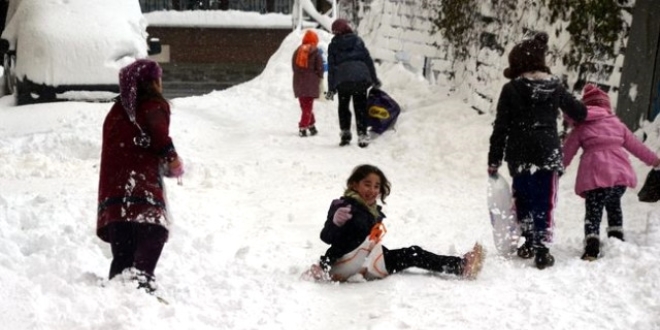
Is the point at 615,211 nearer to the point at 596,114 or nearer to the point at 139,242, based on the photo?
the point at 596,114

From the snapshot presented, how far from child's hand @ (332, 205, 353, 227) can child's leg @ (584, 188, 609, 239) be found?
161 centimetres

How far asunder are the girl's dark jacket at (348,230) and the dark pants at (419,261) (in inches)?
8.9

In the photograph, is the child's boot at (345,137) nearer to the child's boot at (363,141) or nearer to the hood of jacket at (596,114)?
the child's boot at (363,141)

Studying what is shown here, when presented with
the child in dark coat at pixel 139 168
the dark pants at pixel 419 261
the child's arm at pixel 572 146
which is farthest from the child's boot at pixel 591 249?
the child in dark coat at pixel 139 168

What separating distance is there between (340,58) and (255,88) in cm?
569

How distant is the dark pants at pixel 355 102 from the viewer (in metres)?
10.7

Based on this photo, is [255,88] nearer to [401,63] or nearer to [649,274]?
[401,63]

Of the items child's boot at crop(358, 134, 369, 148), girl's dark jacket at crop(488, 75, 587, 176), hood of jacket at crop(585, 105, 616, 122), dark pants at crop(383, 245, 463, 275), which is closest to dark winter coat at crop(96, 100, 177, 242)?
dark pants at crop(383, 245, 463, 275)

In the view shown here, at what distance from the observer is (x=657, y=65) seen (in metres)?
8.15

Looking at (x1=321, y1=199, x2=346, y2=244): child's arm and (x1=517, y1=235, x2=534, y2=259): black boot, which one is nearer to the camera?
(x1=321, y1=199, x2=346, y2=244): child's arm

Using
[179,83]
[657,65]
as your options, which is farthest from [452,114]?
[179,83]

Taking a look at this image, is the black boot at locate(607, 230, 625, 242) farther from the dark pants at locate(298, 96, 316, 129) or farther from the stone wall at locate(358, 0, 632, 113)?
the dark pants at locate(298, 96, 316, 129)

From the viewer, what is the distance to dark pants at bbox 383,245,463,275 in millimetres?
5605

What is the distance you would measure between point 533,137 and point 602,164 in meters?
0.50
